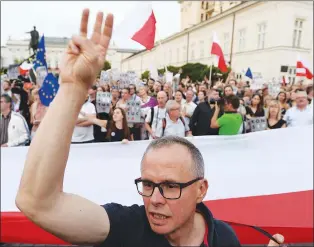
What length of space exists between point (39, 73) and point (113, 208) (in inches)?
275

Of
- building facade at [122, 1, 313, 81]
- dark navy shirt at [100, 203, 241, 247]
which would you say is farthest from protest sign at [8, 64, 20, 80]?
building facade at [122, 1, 313, 81]

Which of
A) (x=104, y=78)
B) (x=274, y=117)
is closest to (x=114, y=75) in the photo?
(x=104, y=78)

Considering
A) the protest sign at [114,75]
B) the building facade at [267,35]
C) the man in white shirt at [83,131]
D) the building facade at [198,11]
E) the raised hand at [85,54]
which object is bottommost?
the man in white shirt at [83,131]

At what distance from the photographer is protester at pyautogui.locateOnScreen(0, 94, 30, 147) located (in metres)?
4.43

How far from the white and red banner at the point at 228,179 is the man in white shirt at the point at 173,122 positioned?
496 millimetres

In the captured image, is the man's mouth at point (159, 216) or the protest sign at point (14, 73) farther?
the protest sign at point (14, 73)

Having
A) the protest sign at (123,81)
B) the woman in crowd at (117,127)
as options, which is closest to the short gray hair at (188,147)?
the woman in crowd at (117,127)

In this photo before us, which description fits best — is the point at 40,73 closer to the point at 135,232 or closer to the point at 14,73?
the point at 14,73

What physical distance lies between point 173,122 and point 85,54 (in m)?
3.82

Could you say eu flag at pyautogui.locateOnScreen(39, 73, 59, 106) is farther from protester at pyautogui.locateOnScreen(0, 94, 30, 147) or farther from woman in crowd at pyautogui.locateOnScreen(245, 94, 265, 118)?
woman in crowd at pyautogui.locateOnScreen(245, 94, 265, 118)

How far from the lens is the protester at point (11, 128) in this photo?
4430 millimetres

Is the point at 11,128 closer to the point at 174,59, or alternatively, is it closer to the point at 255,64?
the point at 255,64

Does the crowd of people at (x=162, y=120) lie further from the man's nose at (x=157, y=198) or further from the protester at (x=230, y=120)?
the man's nose at (x=157, y=198)

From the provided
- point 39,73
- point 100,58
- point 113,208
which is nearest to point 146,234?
point 113,208
